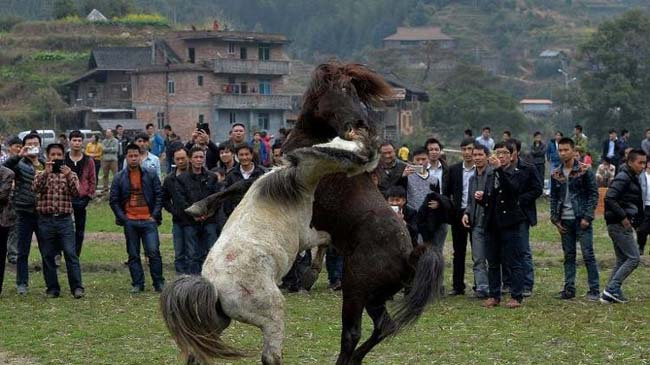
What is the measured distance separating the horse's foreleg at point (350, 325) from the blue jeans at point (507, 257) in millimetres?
4947

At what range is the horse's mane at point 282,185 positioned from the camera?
289 inches

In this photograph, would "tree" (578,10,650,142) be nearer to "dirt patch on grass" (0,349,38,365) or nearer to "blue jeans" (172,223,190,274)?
"blue jeans" (172,223,190,274)

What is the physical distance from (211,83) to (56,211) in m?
52.1

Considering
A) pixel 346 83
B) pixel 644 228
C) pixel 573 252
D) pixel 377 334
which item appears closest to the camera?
pixel 346 83

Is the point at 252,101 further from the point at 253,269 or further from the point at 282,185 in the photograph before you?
the point at 253,269

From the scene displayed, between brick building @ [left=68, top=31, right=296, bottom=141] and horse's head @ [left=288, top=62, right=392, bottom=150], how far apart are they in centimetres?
5670

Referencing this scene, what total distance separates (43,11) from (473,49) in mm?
40914

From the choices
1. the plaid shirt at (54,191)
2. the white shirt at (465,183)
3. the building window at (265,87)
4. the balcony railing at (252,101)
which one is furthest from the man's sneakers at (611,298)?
the building window at (265,87)

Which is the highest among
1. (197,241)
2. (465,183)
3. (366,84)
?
(366,84)

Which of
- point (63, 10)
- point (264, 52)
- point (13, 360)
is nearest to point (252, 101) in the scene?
point (264, 52)

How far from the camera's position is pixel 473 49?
11362cm

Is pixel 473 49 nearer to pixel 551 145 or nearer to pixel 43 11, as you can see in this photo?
pixel 43 11

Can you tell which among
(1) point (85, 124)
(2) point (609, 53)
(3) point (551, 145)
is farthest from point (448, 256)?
(1) point (85, 124)

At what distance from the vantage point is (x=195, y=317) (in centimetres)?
705
